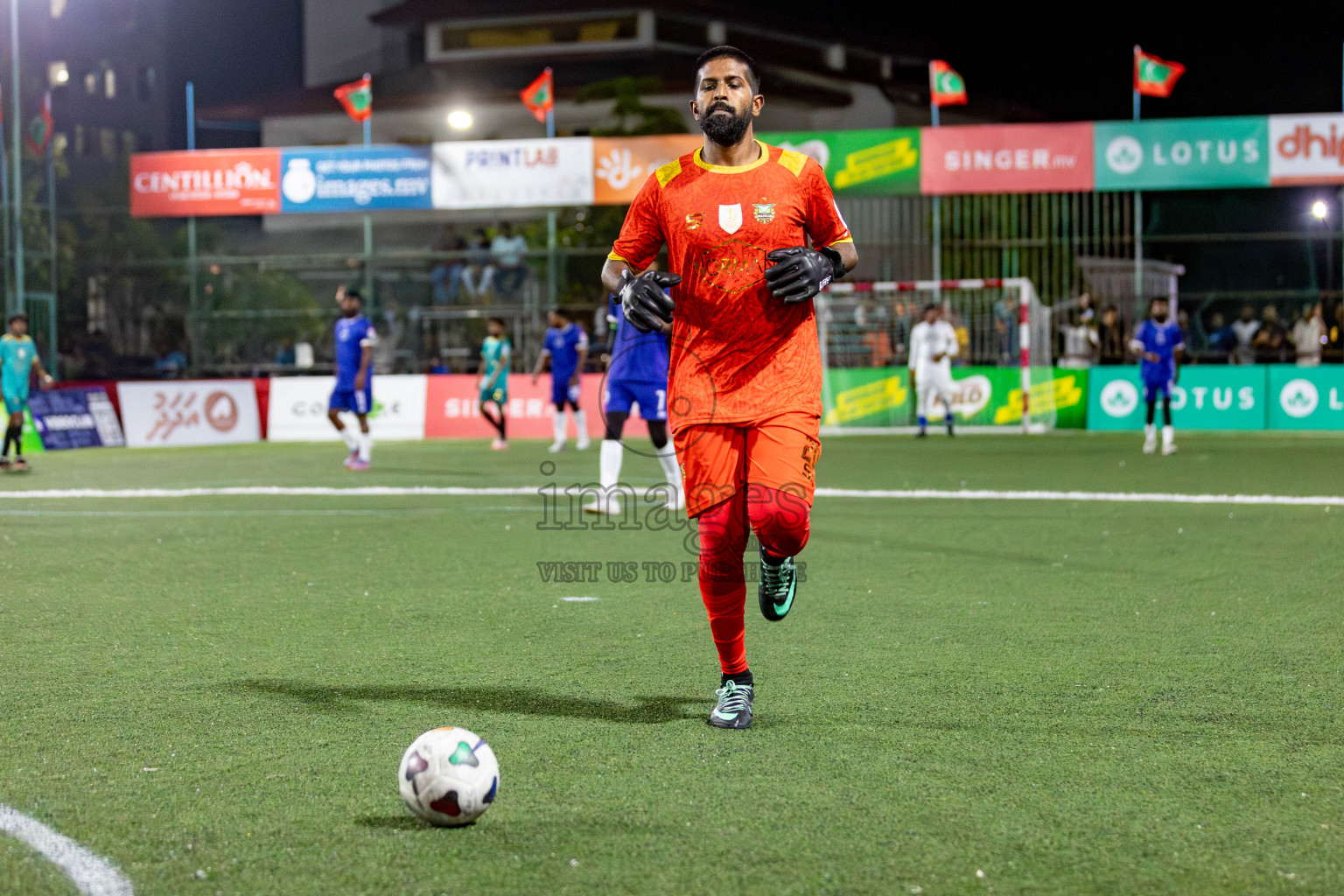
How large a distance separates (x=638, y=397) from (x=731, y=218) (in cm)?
574

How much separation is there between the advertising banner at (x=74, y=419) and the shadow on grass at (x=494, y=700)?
691 inches

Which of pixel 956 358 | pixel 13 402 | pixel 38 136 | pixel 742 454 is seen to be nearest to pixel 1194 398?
pixel 956 358

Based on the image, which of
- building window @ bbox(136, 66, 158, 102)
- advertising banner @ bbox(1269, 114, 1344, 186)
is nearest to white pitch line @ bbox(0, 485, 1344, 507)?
advertising banner @ bbox(1269, 114, 1344, 186)

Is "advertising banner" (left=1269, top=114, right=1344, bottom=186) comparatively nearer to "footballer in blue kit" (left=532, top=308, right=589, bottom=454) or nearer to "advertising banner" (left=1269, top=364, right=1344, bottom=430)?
"advertising banner" (left=1269, top=364, right=1344, bottom=430)

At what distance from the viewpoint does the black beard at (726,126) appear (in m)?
4.18

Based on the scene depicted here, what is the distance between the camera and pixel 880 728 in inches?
164

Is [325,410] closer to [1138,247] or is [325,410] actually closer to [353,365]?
[353,365]

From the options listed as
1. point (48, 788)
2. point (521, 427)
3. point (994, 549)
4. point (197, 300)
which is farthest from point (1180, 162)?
point (48, 788)

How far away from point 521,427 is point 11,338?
8.47m

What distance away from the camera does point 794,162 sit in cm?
436

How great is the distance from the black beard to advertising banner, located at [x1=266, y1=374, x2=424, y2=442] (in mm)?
19388

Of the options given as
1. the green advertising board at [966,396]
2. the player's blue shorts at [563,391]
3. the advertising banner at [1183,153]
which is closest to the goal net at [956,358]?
the green advertising board at [966,396]

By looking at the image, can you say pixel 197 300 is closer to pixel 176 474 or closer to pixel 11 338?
pixel 11 338

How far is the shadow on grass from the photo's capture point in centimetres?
439
